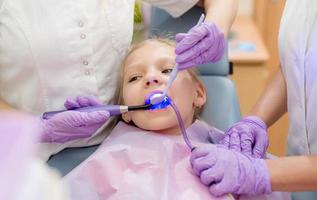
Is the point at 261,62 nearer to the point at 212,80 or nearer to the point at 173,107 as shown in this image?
the point at 212,80

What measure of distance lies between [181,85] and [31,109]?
41cm

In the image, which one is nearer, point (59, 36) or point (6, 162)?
point (6, 162)

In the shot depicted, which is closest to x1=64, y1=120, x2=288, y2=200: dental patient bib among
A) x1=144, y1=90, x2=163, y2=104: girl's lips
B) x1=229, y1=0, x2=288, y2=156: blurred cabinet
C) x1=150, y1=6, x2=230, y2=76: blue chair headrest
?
x1=144, y1=90, x2=163, y2=104: girl's lips

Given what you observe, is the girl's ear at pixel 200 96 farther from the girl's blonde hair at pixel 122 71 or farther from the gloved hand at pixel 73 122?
the gloved hand at pixel 73 122

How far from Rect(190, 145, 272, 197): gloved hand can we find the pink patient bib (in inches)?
1.4

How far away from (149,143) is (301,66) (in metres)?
0.43

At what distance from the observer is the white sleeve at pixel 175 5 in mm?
1427

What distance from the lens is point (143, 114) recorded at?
123 centimetres

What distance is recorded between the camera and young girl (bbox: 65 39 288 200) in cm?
111

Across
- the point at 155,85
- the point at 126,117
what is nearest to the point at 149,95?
the point at 155,85

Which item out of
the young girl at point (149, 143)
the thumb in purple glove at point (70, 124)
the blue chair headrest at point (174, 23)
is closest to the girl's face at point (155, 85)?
the young girl at point (149, 143)

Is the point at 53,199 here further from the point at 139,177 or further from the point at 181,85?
the point at 181,85

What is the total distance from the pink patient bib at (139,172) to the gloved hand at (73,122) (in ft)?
0.25

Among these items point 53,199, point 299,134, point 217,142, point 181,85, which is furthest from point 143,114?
point 53,199
